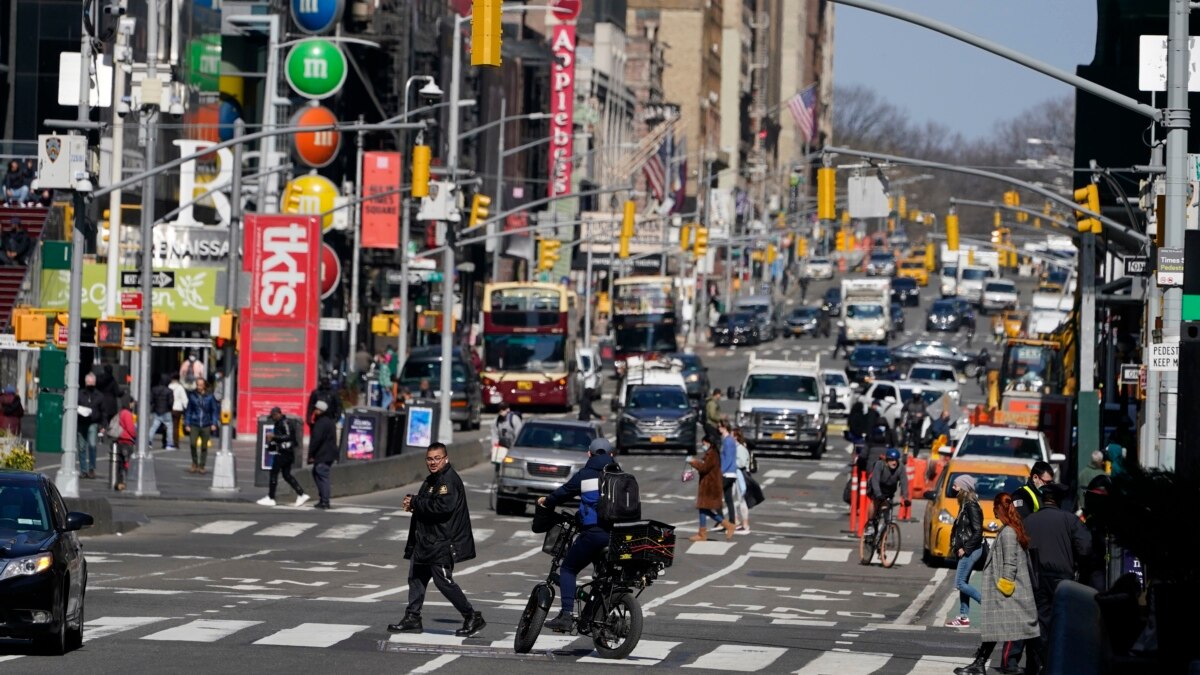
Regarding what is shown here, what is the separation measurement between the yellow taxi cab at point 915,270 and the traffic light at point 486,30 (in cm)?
12739

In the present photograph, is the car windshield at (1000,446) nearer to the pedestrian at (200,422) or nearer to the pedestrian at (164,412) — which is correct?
the pedestrian at (200,422)

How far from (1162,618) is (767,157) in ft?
621

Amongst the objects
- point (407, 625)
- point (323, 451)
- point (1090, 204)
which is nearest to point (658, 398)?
point (1090, 204)

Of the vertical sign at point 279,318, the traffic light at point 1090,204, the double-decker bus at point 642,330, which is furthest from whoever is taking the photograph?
the double-decker bus at point 642,330

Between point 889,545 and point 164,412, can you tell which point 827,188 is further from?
point 164,412

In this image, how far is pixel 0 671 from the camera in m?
15.4

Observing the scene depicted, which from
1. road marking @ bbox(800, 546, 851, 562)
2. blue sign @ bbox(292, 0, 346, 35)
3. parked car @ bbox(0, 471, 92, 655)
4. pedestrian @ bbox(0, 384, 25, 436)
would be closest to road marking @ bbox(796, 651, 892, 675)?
parked car @ bbox(0, 471, 92, 655)

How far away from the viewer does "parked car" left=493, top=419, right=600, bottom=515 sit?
35.1m

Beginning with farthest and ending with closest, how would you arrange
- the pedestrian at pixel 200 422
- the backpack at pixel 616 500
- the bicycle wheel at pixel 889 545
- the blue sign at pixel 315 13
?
the blue sign at pixel 315 13, the pedestrian at pixel 200 422, the bicycle wheel at pixel 889 545, the backpack at pixel 616 500

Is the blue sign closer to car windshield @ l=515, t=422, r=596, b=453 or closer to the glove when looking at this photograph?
car windshield @ l=515, t=422, r=596, b=453

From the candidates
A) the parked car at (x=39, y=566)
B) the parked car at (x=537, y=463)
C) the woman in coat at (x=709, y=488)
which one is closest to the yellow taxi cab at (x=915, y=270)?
the parked car at (x=537, y=463)

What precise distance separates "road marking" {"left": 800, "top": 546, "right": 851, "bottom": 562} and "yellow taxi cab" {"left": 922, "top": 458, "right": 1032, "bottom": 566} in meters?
1.16

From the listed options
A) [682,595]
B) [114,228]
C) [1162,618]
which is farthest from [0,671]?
[114,228]

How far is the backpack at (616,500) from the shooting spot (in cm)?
1730
